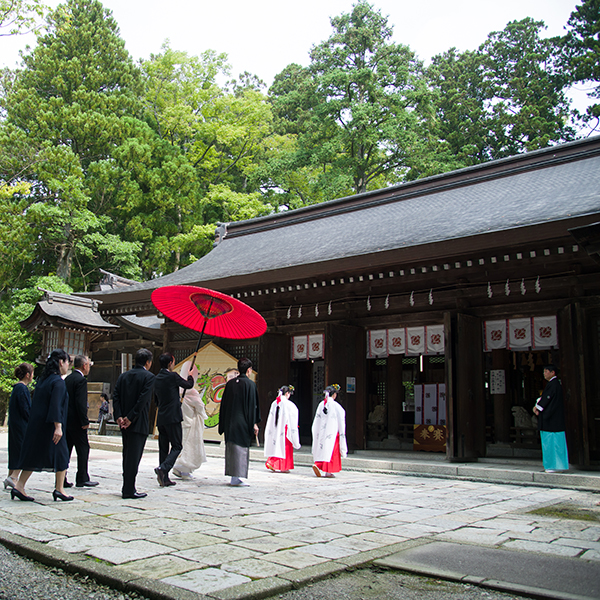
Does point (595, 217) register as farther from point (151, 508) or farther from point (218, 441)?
point (218, 441)

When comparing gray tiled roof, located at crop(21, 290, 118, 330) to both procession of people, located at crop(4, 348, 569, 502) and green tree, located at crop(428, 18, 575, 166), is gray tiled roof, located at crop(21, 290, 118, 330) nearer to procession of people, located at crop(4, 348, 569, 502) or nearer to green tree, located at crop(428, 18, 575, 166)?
procession of people, located at crop(4, 348, 569, 502)

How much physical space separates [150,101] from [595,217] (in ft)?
80.6

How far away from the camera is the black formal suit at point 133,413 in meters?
5.29

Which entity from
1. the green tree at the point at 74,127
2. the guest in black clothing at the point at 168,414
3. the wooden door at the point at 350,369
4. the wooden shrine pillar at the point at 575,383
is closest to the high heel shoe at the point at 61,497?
the guest in black clothing at the point at 168,414

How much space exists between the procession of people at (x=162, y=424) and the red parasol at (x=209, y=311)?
60 centimetres

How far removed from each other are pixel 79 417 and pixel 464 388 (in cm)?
586

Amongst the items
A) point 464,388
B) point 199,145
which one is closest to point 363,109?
point 199,145

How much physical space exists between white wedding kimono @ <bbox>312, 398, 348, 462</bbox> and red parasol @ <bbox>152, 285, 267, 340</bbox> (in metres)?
1.79

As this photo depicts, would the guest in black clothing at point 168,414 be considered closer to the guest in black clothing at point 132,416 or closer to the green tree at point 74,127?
the guest in black clothing at point 132,416

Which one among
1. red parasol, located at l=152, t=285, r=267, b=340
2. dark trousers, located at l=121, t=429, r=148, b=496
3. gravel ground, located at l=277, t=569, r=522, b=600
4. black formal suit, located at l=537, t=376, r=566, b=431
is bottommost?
gravel ground, located at l=277, t=569, r=522, b=600

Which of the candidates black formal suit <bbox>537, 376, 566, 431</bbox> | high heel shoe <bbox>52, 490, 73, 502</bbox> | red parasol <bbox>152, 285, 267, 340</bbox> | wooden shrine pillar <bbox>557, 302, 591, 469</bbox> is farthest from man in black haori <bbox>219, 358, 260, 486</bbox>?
wooden shrine pillar <bbox>557, 302, 591, 469</bbox>

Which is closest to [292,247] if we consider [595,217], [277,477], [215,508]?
[277,477]

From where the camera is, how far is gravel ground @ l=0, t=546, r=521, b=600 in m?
2.61

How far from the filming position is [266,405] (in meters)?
11.2
